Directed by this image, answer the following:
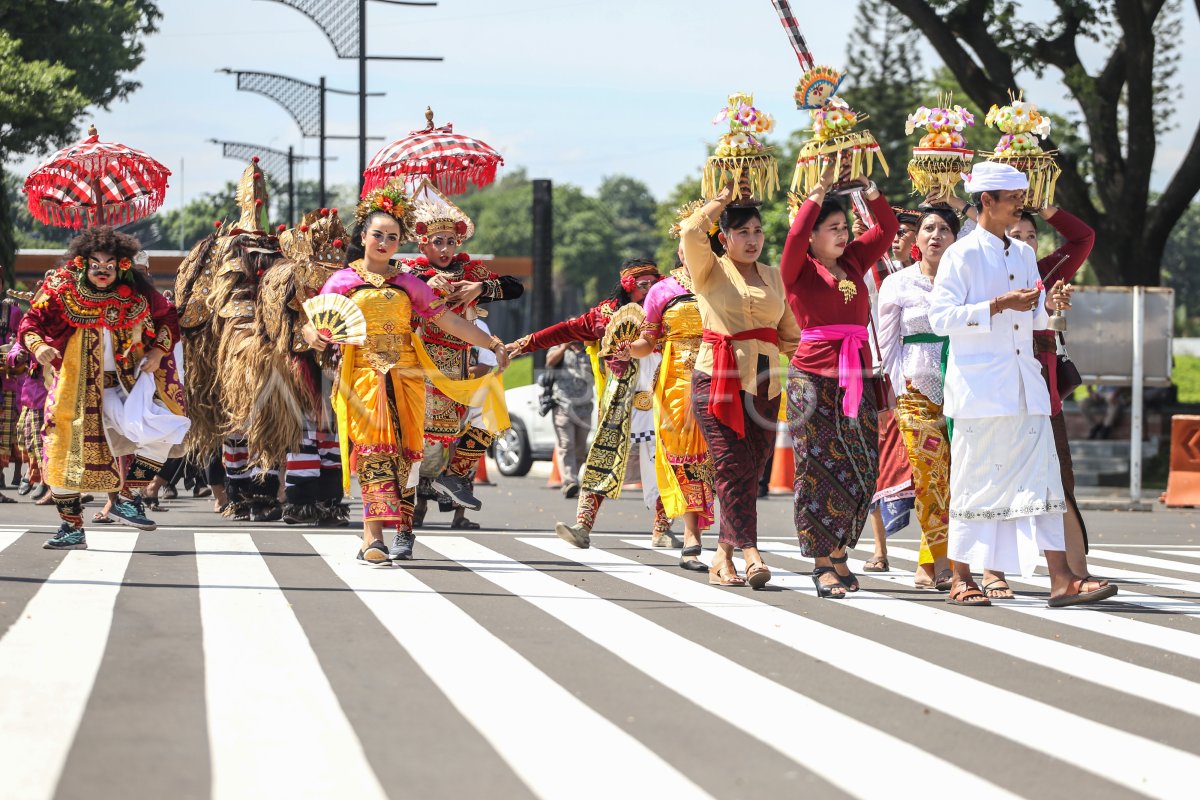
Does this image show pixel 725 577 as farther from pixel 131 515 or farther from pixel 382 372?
pixel 131 515

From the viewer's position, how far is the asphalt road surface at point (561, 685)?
181 inches

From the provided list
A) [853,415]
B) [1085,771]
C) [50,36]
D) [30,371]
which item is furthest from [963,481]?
[50,36]

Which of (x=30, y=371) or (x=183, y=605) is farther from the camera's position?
(x=30, y=371)

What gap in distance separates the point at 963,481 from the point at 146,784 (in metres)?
4.88

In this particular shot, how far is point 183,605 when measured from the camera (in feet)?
25.0

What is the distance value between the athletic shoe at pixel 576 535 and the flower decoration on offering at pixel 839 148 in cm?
324

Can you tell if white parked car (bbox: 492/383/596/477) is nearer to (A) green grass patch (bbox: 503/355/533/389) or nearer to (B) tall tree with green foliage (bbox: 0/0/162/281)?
(B) tall tree with green foliage (bbox: 0/0/162/281)

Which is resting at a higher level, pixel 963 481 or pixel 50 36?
pixel 50 36

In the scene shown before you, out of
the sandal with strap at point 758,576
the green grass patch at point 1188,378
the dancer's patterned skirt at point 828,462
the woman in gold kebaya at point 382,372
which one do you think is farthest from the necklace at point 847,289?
the green grass patch at point 1188,378

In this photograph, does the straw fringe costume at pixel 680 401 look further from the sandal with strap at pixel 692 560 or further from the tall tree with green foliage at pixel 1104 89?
the tall tree with green foliage at pixel 1104 89

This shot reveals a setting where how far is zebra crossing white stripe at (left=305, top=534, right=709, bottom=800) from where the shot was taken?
4.53m

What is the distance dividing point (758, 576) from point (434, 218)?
392 cm

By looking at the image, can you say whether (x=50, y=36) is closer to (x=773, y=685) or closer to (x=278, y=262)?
(x=278, y=262)

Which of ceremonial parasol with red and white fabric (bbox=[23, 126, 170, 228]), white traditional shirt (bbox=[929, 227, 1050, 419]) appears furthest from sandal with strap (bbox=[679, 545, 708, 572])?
ceremonial parasol with red and white fabric (bbox=[23, 126, 170, 228])
